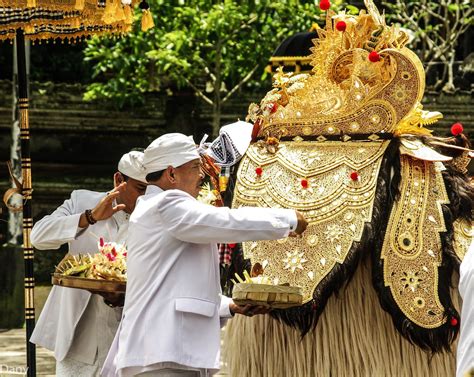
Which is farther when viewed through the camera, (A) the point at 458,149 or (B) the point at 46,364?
(B) the point at 46,364

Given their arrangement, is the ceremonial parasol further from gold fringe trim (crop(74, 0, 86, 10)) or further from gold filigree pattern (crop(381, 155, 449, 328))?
gold filigree pattern (crop(381, 155, 449, 328))

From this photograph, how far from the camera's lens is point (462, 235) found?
20.1 feet

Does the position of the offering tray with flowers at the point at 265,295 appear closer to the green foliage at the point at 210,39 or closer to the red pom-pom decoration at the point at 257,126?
the red pom-pom decoration at the point at 257,126

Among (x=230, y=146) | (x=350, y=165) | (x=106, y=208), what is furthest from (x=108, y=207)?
(x=350, y=165)

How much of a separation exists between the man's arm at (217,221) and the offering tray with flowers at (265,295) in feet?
1.02

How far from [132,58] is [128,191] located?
647 cm

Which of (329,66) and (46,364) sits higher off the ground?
(329,66)

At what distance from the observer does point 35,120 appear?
46.0 ft

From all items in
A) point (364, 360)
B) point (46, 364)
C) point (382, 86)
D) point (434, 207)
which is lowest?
point (46, 364)

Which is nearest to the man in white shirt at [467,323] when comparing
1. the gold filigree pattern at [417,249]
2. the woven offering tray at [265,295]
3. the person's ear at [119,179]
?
the woven offering tray at [265,295]

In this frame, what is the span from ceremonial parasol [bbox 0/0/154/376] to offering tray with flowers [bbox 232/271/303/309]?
160 centimetres

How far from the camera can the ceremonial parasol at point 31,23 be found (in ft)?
21.5

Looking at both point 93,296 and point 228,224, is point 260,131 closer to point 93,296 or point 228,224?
point 93,296

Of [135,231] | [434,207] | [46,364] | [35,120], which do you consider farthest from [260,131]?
[35,120]
